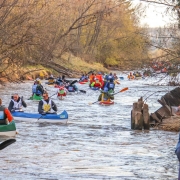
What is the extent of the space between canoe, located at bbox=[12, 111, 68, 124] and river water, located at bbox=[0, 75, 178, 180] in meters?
0.30

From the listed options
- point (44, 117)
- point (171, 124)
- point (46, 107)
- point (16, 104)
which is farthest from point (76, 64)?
point (171, 124)

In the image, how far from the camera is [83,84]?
140 feet

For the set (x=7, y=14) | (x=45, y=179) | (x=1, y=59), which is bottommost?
(x=45, y=179)

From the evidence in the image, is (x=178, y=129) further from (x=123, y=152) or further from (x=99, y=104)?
(x=99, y=104)

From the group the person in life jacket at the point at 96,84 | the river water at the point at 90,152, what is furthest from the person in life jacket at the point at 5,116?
the person in life jacket at the point at 96,84

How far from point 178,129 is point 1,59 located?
6.62 meters

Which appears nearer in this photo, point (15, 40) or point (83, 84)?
point (15, 40)

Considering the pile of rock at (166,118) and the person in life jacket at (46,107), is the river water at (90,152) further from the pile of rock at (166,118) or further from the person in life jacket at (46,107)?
the person in life jacket at (46,107)

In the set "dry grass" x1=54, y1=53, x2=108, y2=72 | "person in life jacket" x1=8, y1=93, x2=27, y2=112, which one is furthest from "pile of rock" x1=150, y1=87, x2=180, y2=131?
"dry grass" x1=54, y1=53, x2=108, y2=72

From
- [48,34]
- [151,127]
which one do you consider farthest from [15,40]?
[151,127]

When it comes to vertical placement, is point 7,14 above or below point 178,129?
above

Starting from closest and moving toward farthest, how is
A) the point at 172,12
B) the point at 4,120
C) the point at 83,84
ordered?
the point at 172,12
the point at 4,120
the point at 83,84

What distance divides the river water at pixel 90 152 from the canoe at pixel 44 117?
0.30 meters

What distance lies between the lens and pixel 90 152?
43.3 ft
